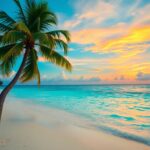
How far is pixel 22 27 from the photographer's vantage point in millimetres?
6070

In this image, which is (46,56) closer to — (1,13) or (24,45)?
(24,45)

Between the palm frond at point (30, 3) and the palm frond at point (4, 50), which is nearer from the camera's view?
the palm frond at point (4, 50)

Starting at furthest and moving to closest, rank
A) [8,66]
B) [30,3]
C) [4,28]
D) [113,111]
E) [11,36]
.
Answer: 1. [113,111]
2. [30,3]
3. [8,66]
4. [4,28]
5. [11,36]

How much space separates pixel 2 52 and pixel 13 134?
3.14 metres

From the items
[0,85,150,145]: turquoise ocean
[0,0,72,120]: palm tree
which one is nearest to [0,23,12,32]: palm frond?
[0,0,72,120]: palm tree

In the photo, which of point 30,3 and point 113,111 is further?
point 113,111

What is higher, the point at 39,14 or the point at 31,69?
the point at 39,14

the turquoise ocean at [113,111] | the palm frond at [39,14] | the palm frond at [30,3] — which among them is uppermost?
the palm frond at [30,3]

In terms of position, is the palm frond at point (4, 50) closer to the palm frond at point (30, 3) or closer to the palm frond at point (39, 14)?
the palm frond at point (39, 14)

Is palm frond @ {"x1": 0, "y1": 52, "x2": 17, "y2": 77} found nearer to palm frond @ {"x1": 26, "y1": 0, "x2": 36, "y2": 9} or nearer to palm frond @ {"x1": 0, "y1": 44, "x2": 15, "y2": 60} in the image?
palm frond @ {"x1": 0, "y1": 44, "x2": 15, "y2": 60}

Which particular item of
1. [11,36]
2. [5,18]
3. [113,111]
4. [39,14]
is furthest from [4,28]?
[113,111]

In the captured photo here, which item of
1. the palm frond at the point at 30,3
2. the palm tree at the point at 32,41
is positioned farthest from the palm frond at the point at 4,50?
the palm frond at the point at 30,3

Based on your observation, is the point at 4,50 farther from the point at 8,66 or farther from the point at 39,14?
the point at 39,14

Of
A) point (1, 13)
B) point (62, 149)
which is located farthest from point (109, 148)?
point (1, 13)
